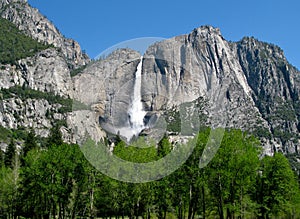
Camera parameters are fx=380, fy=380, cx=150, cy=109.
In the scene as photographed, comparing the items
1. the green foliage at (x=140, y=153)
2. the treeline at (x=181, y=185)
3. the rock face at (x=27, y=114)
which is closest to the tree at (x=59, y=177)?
the treeline at (x=181, y=185)

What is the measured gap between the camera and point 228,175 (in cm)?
3222

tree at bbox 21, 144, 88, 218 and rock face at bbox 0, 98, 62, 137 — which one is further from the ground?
rock face at bbox 0, 98, 62, 137

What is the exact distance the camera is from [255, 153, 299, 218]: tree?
3928 cm

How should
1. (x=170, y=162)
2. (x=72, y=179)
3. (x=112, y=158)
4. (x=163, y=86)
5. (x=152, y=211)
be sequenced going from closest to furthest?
(x=163, y=86) < (x=170, y=162) < (x=112, y=158) < (x=152, y=211) < (x=72, y=179)

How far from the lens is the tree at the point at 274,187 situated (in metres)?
39.3

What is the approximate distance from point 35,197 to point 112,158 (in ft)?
56.8

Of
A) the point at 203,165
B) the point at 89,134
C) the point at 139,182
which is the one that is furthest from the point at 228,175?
the point at 89,134

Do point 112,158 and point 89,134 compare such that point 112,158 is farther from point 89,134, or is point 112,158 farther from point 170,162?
point 89,134

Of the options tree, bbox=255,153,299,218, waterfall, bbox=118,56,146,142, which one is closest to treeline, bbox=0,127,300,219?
tree, bbox=255,153,299,218

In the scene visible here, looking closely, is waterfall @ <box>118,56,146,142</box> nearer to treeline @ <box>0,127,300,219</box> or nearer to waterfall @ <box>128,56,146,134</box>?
waterfall @ <box>128,56,146,134</box>

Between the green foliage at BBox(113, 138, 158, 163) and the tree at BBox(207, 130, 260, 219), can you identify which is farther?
the green foliage at BBox(113, 138, 158, 163)

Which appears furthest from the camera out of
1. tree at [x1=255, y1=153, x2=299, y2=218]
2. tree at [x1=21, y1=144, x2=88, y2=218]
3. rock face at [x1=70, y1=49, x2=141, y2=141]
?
tree at [x1=21, y1=144, x2=88, y2=218]

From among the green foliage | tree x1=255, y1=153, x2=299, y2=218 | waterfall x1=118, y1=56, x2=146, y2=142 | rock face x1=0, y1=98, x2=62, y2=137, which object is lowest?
tree x1=255, y1=153, x2=299, y2=218

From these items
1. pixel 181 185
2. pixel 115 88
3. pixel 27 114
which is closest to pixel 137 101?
pixel 115 88
